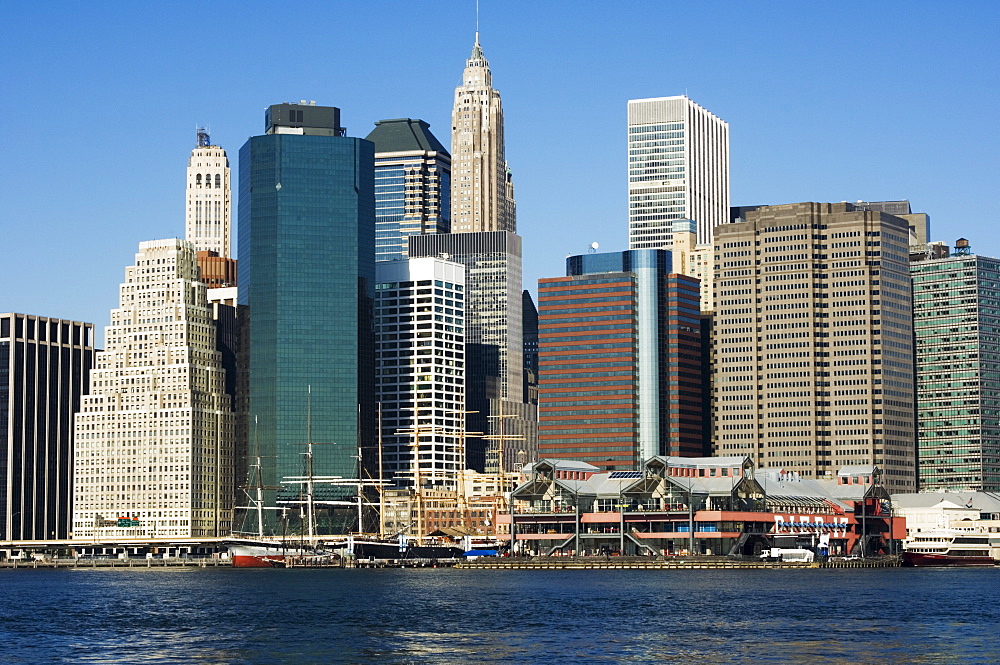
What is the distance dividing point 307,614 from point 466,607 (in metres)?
18.0

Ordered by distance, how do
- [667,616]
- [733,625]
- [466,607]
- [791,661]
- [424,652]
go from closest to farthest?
[791,661] < [424,652] < [733,625] < [667,616] < [466,607]

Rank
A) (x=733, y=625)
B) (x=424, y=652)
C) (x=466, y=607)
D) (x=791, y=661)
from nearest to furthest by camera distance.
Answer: (x=791, y=661) < (x=424, y=652) < (x=733, y=625) < (x=466, y=607)

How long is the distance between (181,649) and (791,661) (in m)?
47.4

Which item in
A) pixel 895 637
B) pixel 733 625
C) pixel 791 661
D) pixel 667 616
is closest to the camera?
pixel 791 661

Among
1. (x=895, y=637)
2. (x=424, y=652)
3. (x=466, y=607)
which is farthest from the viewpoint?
(x=466, y=607)

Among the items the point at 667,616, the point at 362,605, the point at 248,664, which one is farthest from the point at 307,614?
the point at 248,664

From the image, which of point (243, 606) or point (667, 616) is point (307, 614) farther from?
point (667, 616)

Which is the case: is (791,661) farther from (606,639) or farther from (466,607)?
(466,607)

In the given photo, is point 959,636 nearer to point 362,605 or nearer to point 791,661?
point 791,661

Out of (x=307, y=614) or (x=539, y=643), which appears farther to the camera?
(x=307, y=614)

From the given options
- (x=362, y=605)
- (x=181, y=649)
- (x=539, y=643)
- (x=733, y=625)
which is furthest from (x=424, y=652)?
(x=362, y=605)

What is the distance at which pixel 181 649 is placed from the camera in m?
140

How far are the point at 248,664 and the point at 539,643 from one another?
24955 mm

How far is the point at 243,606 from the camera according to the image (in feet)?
628
